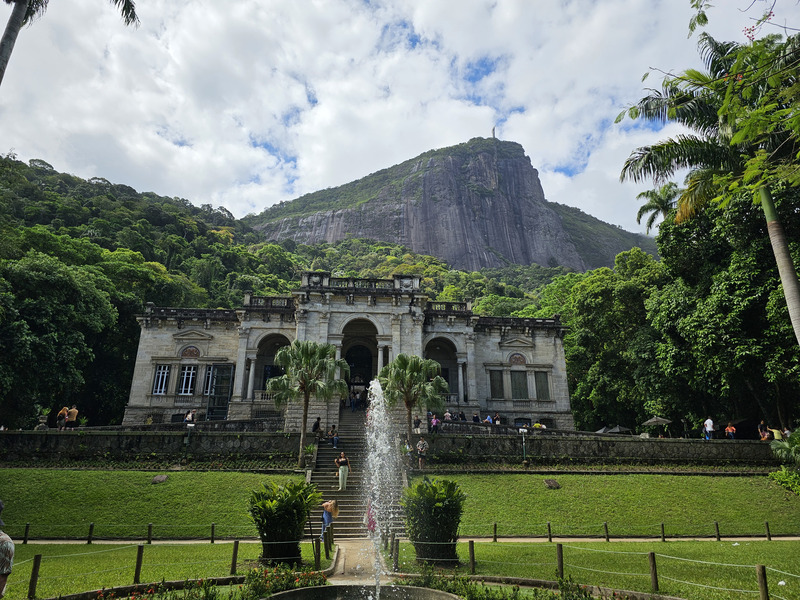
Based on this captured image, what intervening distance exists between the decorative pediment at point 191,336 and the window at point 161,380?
1.90 m

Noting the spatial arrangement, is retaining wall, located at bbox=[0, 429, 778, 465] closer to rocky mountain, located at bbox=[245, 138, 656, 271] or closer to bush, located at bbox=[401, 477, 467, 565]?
bush, located at bbox=[401, 477, 467, 565]

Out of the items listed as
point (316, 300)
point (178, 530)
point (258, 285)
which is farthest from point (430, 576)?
point (258, 285)

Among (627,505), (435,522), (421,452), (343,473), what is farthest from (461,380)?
(435,522)

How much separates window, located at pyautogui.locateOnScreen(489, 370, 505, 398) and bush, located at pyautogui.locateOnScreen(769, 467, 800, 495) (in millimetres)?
15730

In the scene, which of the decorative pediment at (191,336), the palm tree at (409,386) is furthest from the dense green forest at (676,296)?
the palm tree at (409,386)

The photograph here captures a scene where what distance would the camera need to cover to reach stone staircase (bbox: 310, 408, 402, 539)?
1644 cm

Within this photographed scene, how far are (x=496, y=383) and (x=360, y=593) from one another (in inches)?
997

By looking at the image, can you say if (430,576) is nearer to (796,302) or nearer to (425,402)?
(796,302)

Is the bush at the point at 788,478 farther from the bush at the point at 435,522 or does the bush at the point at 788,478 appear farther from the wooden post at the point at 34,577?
the wooden post at the point at 34,577

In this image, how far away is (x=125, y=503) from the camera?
56.0ft

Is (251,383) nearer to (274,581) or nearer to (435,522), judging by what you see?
(435,522)

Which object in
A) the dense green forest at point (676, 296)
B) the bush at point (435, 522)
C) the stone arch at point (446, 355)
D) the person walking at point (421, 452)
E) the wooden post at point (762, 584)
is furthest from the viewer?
the stone arch at point (446, 355)

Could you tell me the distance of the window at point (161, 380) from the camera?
106 feet

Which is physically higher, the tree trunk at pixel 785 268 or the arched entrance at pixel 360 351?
the arched entrance at pixel 360 351
